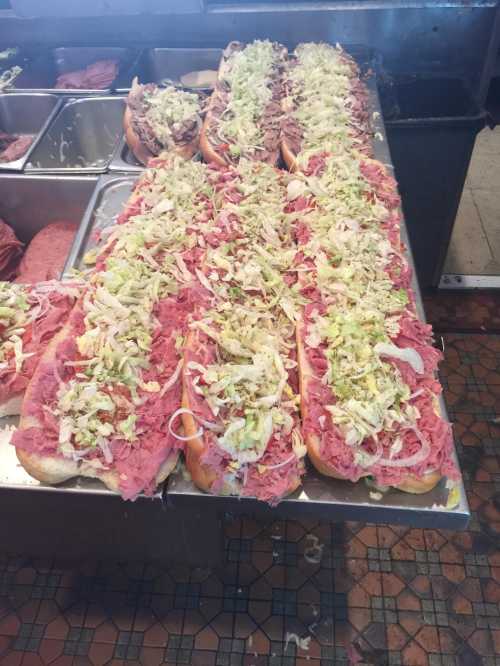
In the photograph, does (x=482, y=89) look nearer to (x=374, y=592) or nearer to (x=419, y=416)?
(x=419, y=416)

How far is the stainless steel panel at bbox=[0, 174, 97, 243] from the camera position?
3.13 meters

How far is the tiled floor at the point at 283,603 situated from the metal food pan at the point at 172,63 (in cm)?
344

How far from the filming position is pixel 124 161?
3.18m

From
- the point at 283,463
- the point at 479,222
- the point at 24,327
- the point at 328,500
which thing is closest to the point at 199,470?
the point at 283,463

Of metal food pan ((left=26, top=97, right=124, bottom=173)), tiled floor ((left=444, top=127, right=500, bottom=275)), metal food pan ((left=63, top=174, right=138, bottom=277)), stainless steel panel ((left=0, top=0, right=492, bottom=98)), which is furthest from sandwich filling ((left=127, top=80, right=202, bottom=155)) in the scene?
tiled floor ((left=444, top=127, right=500, bottom=275))

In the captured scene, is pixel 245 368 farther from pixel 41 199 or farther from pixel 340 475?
pixel 41 199

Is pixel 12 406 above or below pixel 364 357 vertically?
below

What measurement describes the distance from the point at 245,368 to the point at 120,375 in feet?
1.41

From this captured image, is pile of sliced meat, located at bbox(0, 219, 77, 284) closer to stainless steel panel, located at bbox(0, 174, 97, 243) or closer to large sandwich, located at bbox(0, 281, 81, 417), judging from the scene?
stainless steel panel, located at bbox(0, 174, 97, 243)

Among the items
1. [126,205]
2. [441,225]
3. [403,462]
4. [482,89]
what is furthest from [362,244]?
[482,89]

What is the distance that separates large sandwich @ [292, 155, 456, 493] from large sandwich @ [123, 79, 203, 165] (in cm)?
109

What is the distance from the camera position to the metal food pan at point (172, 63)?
418 centimetres

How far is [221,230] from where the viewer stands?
2.38 meters

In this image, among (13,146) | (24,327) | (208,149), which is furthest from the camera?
(13,146)
